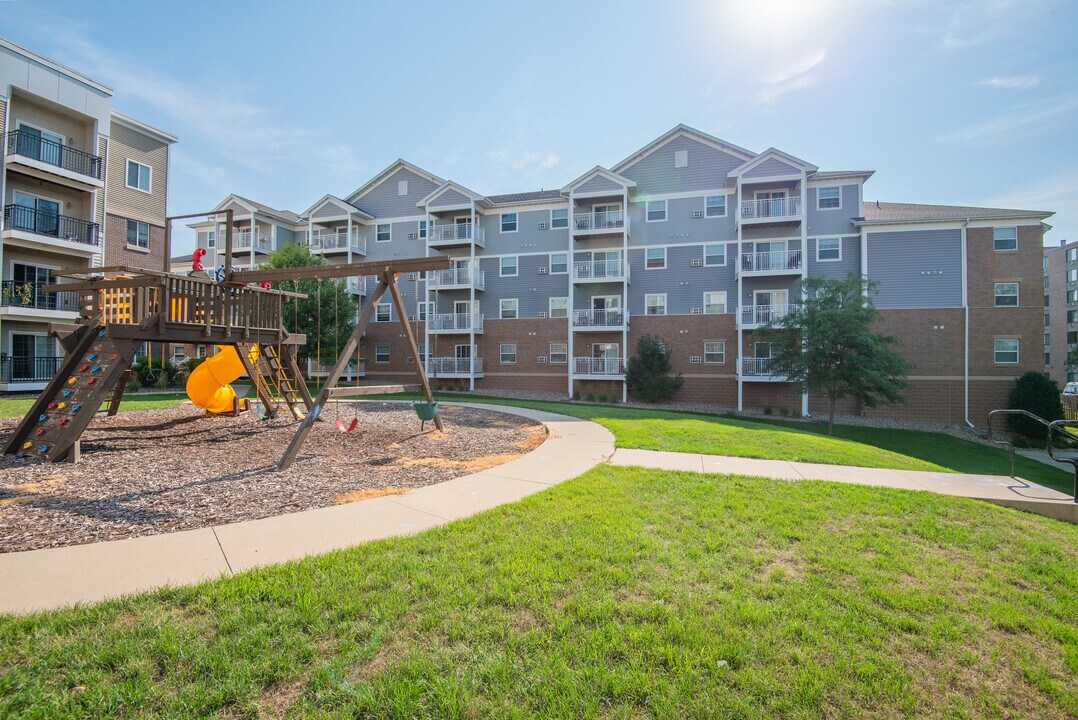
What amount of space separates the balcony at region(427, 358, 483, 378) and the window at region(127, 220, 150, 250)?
16746mm

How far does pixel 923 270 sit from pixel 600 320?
58.0 ft

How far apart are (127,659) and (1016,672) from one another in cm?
492

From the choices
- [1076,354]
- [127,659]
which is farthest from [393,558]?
[1076,354]

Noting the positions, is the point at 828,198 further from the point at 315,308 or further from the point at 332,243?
the point at 332,243

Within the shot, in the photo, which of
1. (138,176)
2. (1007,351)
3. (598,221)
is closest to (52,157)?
(138,176)

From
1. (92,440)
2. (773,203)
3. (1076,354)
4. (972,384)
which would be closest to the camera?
(92,440)

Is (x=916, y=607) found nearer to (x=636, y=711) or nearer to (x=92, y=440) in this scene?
(x=636, y=711)

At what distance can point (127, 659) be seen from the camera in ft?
8.71

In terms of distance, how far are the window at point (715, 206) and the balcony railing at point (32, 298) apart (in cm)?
3334

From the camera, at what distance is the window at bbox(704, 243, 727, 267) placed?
29.7m

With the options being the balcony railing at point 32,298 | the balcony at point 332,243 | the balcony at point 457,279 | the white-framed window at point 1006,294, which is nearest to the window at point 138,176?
the balcony railing at point 32,298

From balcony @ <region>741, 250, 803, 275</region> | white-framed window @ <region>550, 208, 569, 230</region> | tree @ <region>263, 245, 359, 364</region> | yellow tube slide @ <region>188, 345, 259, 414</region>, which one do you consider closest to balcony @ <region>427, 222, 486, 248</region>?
white-framed window @ <region>550, 208, 569, 230</region>

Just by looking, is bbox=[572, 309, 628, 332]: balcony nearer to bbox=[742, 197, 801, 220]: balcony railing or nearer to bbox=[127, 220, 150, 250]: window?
bbox=[742, 197, 801, 220]: balcony railing

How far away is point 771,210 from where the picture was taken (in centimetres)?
2825
